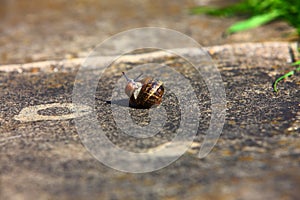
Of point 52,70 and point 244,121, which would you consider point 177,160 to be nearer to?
point 244,121

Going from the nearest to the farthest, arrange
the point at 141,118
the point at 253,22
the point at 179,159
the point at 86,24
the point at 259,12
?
the point at 179,159
the point at 141,118
the point at 253,22
the point at 259,12
the point at 86,24

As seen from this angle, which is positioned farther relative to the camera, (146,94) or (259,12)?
(259,12)

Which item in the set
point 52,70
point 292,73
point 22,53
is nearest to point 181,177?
point 292,73

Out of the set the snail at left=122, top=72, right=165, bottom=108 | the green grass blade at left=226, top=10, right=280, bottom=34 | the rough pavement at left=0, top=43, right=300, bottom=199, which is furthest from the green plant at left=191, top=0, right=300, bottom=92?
the snail at left=122, top=72, right=165, bottom=108

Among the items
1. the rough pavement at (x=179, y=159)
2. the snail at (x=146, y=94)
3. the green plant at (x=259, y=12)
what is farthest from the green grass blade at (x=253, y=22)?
the snail at (x=146, y=94)

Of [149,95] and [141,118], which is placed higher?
[149,95]

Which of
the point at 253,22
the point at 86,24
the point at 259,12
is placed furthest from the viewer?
the point at 86,24

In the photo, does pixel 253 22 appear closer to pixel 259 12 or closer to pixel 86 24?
pixel 259 12

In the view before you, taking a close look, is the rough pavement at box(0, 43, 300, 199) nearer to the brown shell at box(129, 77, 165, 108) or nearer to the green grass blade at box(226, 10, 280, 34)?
the brown shell at box(129, 77, 165, 108)

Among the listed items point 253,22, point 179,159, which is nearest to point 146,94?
point 179,159
